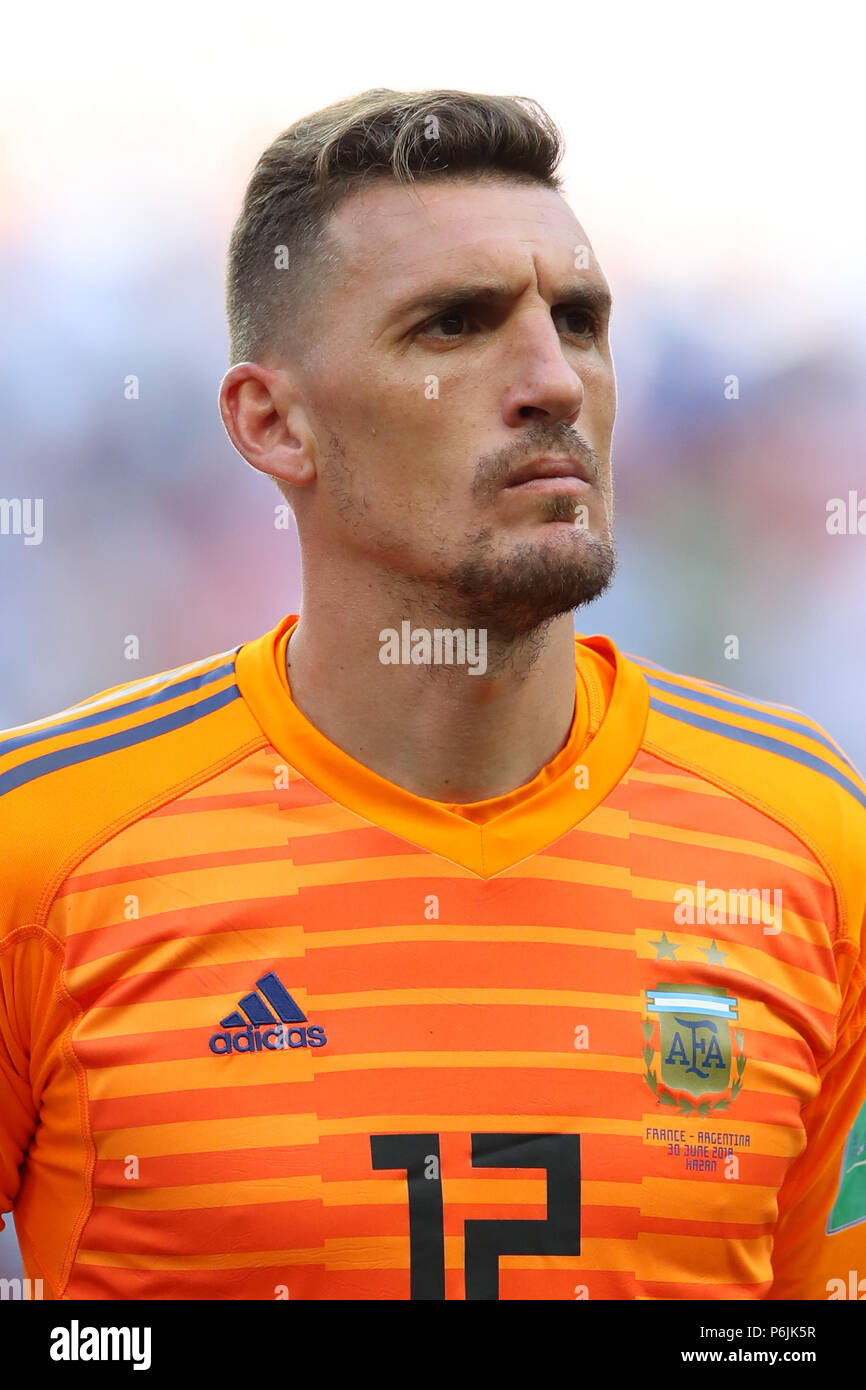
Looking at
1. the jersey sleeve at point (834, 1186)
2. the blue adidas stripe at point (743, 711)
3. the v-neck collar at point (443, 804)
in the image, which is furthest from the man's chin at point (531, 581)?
the jersey sleeve at point (834, 1186)

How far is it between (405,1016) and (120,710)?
0.68m

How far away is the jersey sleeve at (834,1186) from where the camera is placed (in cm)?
215

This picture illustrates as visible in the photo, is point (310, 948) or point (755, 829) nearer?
point (310, 948)

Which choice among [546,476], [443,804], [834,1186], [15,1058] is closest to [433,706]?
[443,804]

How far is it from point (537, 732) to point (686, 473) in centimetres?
205

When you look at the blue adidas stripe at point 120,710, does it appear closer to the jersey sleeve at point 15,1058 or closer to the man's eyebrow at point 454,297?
the jersey sleeve at point 15,1058

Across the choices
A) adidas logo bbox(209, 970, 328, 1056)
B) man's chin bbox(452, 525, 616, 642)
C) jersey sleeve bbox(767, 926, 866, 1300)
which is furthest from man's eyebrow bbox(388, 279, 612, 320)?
jersey sleeve bbox(767, 926, 866, 1300)

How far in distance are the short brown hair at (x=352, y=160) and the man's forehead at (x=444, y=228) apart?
0.10 feet

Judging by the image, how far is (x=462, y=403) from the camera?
1.95m

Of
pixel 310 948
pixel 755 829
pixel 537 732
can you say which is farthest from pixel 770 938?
pixel 310 948

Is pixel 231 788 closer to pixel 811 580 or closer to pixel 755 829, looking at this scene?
pixel 755 829

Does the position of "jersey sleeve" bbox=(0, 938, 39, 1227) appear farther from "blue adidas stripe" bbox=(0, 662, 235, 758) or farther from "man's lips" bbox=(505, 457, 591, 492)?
"man's lips" bbox=(505, 457, 591, 492)

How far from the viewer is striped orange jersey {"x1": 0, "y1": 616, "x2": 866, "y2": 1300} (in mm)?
1861

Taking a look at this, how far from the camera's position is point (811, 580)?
3.95 metres
